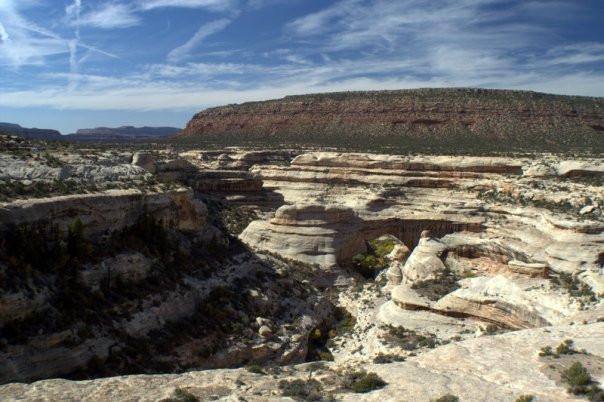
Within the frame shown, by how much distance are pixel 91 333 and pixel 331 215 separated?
17.8 metres

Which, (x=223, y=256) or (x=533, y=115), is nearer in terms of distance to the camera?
(x=223, y=256)

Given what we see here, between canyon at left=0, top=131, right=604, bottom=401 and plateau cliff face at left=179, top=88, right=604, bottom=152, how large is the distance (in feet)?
125

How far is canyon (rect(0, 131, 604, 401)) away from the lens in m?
12.5

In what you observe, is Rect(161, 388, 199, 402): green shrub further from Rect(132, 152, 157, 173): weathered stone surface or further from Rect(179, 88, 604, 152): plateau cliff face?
Rect(179, 88, 604, 152): plateau cliff face

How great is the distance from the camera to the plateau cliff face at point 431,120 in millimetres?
73812

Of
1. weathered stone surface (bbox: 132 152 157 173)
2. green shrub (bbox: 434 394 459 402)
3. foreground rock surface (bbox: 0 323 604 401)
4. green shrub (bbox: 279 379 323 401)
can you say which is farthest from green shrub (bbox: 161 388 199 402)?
weathered stone surface (bbox: 132 152 157 173)

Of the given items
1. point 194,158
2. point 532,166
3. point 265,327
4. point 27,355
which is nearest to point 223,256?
point 265,327

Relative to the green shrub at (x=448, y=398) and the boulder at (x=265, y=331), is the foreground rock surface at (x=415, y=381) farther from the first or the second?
the boulder at (x=265, y=331)

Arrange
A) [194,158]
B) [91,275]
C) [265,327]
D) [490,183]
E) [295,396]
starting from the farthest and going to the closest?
[194,158] → [490,183] → [265,327] → [91,275] → [295,396]

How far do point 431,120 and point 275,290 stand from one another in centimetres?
6467

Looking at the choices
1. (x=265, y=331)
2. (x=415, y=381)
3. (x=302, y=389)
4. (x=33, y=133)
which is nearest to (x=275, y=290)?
(x=265, y=331)

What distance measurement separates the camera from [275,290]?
24188mm

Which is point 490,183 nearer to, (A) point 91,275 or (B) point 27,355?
(A) point 91,275

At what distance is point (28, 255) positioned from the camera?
15.4 metres
